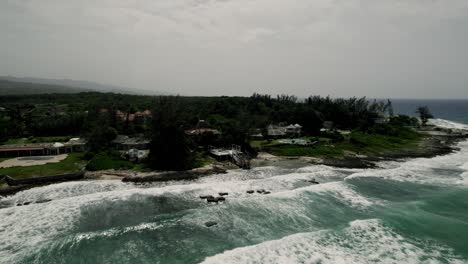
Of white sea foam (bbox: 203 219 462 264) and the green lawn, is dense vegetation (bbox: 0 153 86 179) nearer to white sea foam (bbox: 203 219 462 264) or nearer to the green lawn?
the green lawn

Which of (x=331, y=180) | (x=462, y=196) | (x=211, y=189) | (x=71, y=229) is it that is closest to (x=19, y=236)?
(x=71, y=229)

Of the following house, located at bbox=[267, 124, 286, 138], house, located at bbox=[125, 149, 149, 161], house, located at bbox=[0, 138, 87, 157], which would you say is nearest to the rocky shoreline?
house, located at bbox=[267, 124, 286, 138]

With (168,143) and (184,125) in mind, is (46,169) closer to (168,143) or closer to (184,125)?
(168,143)

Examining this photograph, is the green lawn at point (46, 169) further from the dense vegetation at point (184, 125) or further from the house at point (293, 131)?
the house at point (293, 131)

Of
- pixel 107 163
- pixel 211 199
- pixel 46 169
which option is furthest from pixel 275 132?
pixel 46 169

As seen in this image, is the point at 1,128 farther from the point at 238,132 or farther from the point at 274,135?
the point at 274,135

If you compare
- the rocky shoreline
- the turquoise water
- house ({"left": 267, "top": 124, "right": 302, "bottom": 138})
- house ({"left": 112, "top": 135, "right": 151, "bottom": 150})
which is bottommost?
the turquoise water

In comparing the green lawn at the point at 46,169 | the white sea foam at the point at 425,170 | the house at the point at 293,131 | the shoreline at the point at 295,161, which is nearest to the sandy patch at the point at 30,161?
the green lawn at the point at 46,169
